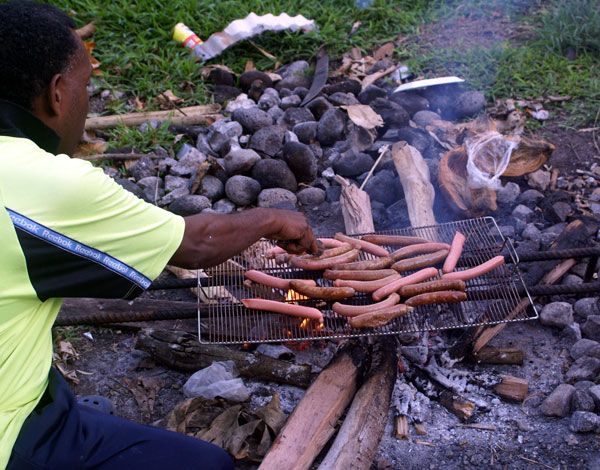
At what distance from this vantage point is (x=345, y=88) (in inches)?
298

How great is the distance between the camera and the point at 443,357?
411 centimetres

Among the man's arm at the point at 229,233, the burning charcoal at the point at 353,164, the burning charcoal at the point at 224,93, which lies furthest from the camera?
the burning charcoal at the point at 224,93

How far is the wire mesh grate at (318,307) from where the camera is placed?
3699 millimetres

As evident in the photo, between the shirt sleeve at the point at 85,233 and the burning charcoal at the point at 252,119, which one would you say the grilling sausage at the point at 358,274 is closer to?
the shirt sleeve at the point at 85,233

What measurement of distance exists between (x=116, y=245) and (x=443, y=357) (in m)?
2.79

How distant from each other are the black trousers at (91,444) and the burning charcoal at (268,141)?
409cm

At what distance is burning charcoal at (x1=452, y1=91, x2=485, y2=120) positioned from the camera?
711 centimetres

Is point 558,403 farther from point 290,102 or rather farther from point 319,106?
point 290,102

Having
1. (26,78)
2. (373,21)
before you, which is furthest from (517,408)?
(373,21)

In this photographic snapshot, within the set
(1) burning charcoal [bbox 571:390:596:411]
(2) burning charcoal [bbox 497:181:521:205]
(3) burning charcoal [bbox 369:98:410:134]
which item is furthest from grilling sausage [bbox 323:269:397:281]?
(3) burning charcoal [bbox 369:98:410:134]

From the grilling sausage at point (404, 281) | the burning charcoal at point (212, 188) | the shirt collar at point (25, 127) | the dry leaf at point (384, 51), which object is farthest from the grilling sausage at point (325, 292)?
the dry leaf at point (384, 51)

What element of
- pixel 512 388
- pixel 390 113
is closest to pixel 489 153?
pixel 390 113

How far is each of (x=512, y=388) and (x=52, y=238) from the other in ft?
10.5

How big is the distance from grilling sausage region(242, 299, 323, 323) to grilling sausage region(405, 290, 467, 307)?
2.14 ft
